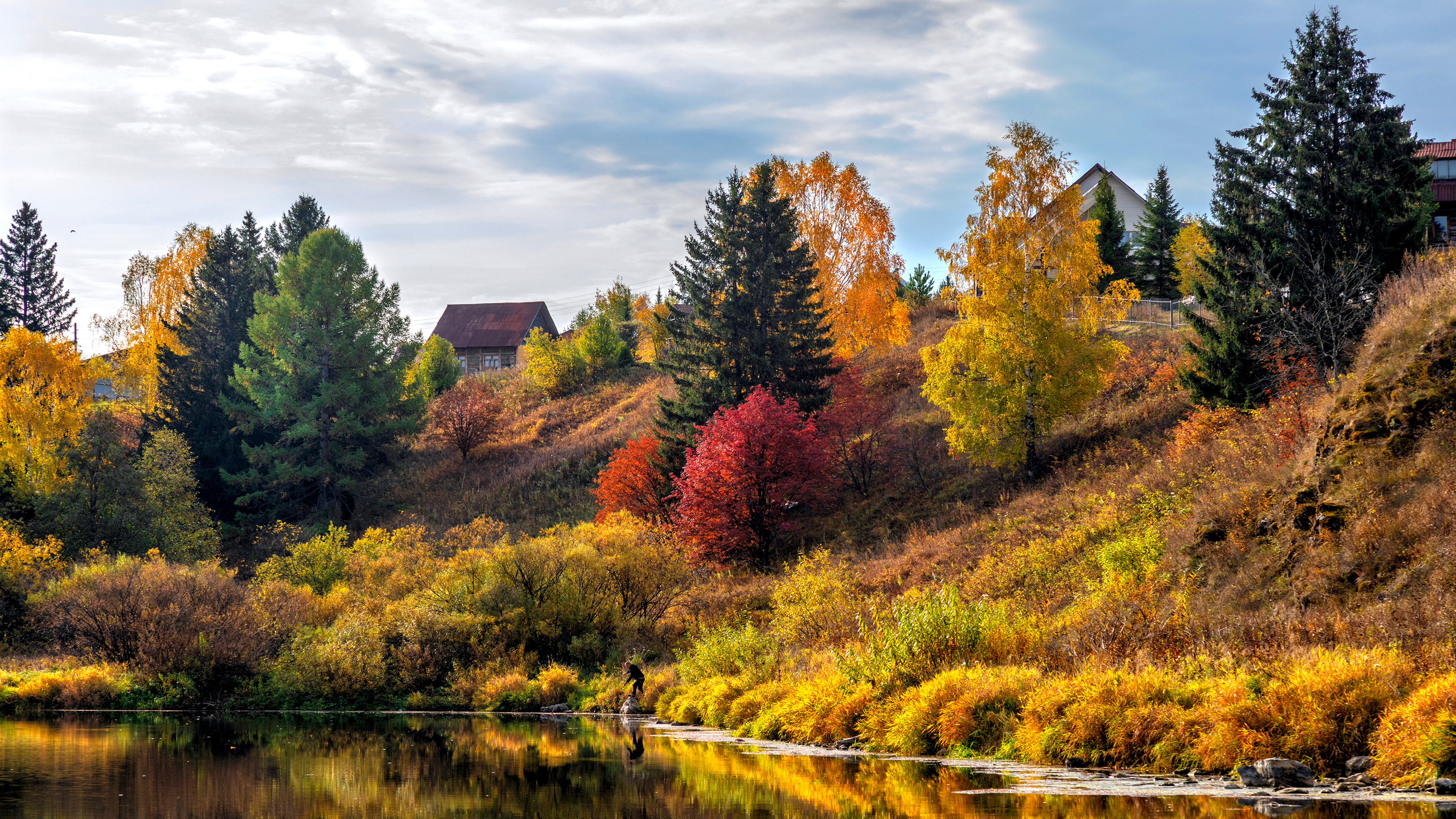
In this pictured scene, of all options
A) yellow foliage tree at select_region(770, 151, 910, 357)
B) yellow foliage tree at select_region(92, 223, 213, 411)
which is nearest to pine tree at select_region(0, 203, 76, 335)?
yellow foliage tree at select_region(92, 223, 213, 411)

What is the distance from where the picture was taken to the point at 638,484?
→ 4238cm

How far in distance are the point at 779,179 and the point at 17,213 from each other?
6646 cm

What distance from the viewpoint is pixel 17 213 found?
276 ft

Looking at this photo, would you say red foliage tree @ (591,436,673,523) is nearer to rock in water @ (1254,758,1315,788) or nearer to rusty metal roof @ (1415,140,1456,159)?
rock in water @ (1254,758,1315,788)

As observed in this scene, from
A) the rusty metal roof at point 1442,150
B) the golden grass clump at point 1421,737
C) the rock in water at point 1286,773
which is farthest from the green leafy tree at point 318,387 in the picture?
the rusty metal roof at point 1442,150

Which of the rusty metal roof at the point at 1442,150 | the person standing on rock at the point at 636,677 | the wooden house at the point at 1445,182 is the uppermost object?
the rusty metal roof at the point at 1442,150

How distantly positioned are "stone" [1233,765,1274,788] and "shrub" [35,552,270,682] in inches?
1062

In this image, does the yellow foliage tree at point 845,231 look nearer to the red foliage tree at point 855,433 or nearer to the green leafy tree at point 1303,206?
the red foliage tree at point 855,433

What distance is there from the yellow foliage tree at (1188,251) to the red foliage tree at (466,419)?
38755 millimetres

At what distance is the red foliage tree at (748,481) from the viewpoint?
36.2 metres

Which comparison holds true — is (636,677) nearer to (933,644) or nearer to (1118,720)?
(933,644)

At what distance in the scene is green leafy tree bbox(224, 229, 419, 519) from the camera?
53094mm

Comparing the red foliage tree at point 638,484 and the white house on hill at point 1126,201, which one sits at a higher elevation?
the white house on hill at point 1126,201

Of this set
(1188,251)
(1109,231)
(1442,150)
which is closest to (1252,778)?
(1188,251)
